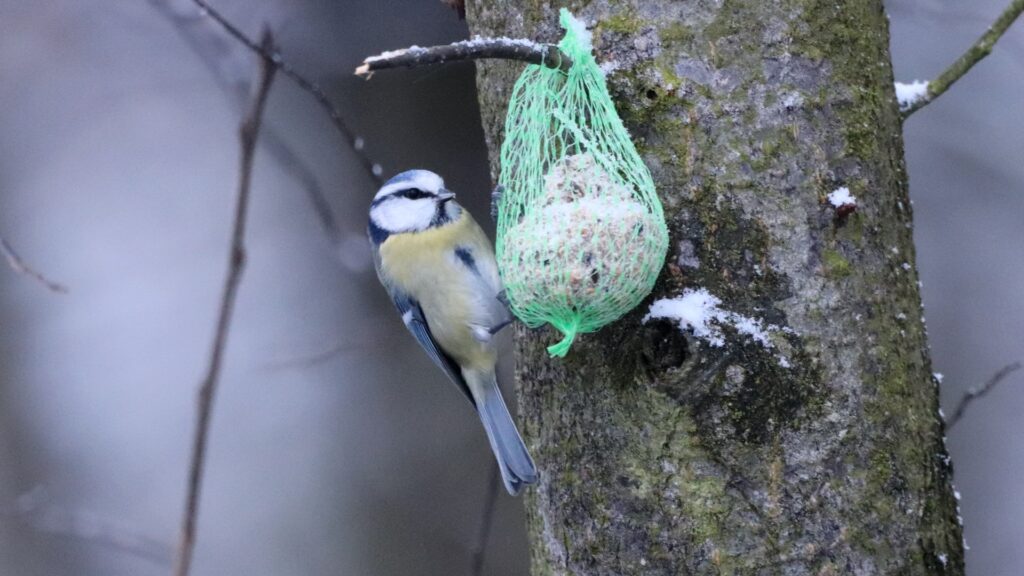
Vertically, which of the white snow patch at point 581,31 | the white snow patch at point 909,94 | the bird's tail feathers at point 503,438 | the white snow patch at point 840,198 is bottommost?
the bird's tail feathers at point 503,438

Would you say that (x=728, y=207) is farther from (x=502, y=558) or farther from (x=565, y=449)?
(x=502, y=558)

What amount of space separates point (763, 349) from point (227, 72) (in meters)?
1.65

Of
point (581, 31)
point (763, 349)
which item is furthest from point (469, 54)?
point (763, 349)

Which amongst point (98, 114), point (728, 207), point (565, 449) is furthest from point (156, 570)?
point (728, 207)

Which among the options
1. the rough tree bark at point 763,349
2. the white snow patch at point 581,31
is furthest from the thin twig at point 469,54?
the rough tree bark at point 763,349

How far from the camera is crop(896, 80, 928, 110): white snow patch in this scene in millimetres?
2207

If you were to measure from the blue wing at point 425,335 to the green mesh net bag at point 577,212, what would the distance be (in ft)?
2.95

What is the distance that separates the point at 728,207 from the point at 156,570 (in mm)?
5737

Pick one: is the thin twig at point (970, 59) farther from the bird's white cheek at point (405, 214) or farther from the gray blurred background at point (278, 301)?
the gray blurred background at point (278, 301)

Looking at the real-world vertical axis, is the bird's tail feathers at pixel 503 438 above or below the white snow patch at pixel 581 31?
below

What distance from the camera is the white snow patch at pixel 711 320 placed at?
1.90m

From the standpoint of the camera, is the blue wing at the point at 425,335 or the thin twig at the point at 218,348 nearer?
the thin twig at the point at 218,348

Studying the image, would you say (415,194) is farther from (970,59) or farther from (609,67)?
(970,59)

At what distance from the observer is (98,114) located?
7848 millimetres
